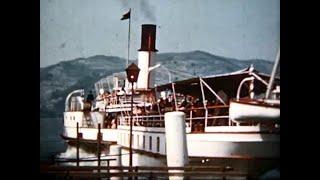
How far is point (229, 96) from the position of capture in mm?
4168

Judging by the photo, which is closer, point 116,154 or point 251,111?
point 251,111

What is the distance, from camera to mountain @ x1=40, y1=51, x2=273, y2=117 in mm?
4133

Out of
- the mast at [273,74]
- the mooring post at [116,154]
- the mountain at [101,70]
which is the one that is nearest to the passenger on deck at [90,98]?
the mountain at [101,70]

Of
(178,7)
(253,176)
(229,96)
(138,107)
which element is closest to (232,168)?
(253,176)

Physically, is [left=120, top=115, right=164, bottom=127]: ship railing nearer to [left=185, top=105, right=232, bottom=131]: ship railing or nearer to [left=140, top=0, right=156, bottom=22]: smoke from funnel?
[left=185, top=105, right=232, bottom=131]: ship railing

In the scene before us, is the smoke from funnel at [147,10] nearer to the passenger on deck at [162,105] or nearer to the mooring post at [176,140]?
the passenger on deck at [162,105]

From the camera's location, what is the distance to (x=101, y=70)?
413 centimetres

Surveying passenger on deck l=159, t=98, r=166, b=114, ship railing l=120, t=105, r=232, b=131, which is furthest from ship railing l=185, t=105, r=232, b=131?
passenger on deck l=159, t=98, r=166, b=114

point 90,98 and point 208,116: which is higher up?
point 90,98

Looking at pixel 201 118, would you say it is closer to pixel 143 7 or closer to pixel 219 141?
pixel 219 141

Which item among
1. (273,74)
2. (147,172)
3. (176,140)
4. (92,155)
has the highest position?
(273,74)

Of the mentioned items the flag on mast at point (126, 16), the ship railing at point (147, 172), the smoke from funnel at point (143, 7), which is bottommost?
the ship railing at point (147, 172)

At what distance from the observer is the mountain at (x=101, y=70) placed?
413cm

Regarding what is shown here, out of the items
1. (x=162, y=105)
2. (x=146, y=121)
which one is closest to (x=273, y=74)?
(x=162, y=105)
